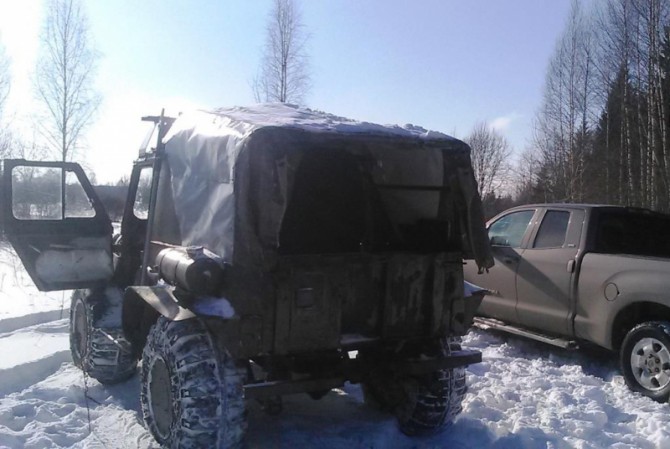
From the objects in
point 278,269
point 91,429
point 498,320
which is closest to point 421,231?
point 278,269

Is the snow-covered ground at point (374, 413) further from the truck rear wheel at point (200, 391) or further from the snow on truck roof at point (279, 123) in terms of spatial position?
the snow on truck roof at point (279, 123)

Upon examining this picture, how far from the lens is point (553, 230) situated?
6828 millimetres

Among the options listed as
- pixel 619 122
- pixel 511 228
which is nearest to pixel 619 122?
pixel 619 122

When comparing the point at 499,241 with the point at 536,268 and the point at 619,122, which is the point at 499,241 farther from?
the point at 619,122

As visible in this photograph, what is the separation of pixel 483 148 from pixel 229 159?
179ft

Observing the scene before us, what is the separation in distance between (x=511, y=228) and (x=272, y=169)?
481 cm

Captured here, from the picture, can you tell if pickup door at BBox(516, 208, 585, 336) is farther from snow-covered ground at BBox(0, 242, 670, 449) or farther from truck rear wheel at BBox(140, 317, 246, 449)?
truck rear wheel at BBox(140, 317, 246, 449)

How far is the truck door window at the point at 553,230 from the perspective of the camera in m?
6.69

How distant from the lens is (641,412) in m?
5.01

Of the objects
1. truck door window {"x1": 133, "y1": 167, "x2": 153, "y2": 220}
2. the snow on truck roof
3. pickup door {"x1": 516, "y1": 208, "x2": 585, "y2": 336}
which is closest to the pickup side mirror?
pickup door {"x1": 516, "y1": 208, "x2": 585, "y2": 336}

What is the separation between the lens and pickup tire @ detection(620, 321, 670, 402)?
524 centimetres

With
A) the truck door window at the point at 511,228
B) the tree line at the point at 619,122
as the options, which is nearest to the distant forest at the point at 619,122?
the tree line at the point at 619,122

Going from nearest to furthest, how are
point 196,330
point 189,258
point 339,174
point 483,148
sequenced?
point 189,258 < point 196,330 < point 339,174 < point 483,148

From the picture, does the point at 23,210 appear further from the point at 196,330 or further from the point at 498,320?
the point at 498,320
